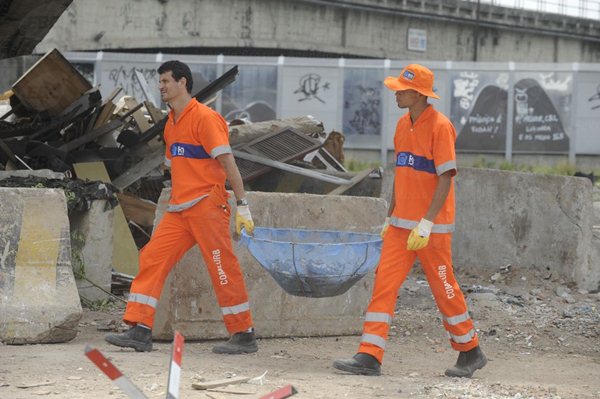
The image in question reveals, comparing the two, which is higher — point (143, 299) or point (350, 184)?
point (350, 184)

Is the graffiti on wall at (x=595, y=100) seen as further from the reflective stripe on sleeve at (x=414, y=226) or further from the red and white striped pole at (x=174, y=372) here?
the red and white striped pole at (x=174, y=372)

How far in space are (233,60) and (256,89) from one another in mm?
1057

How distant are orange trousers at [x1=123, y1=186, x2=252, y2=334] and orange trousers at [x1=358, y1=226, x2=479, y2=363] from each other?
101 centimetres

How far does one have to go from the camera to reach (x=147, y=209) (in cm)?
1061

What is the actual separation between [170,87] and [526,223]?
4.87 m

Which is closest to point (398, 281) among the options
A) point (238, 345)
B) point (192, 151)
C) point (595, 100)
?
point (238, 345)

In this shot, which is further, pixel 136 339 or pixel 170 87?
pixel 170 87

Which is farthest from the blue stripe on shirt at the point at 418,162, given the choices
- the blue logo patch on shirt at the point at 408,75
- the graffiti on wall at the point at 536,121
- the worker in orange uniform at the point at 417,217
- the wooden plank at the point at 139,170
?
the graffiti on wall at the point at 536,121

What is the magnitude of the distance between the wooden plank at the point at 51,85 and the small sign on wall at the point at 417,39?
31857mm

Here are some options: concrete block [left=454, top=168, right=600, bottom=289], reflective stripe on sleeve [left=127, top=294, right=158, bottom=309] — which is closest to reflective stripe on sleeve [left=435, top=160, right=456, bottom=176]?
reflective stripe on sleeve [left=127, top=294, right=158, bottom=309]

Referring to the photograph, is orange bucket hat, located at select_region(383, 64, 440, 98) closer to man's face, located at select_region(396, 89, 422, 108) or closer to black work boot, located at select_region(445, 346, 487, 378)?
man's face, located at select_region(396, 89, 422, 108)

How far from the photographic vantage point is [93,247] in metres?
9.04

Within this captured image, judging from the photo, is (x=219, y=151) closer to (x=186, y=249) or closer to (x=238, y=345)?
(x=186, y=249)

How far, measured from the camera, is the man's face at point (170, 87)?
23.2 ft
